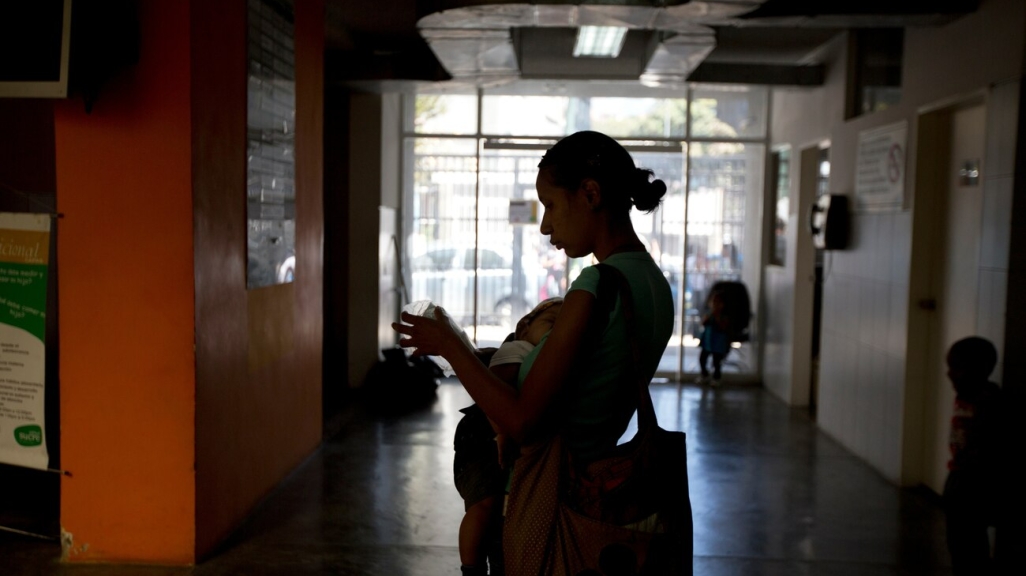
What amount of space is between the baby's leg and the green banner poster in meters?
2.13

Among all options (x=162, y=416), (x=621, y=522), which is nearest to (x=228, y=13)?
(x=162, y=416)

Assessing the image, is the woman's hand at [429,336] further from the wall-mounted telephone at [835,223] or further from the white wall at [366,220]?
the white wall at [366,220]

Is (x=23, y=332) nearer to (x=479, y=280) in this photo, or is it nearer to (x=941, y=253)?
(x=941, y=253)

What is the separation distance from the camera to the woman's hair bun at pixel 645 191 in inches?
64.8

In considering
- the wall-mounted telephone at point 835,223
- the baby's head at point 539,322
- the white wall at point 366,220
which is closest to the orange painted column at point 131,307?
the baby's head at point 539,322

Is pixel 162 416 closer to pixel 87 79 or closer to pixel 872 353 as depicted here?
pixel 87 79

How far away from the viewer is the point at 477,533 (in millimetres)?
2811

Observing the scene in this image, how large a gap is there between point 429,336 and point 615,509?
1.42 ft

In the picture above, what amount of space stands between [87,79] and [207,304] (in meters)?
1.02

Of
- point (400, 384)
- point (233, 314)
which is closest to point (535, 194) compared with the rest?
point (400, 384)

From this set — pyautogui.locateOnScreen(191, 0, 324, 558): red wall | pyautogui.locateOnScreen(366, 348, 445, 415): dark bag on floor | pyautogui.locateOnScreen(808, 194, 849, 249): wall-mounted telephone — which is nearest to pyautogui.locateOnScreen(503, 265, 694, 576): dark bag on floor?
pyautogui.locateOnScreen(191, 0, 324, 558): red wall

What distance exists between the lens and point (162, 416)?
372cm

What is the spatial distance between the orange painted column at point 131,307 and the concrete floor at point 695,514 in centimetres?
25

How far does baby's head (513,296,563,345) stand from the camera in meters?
2.05
